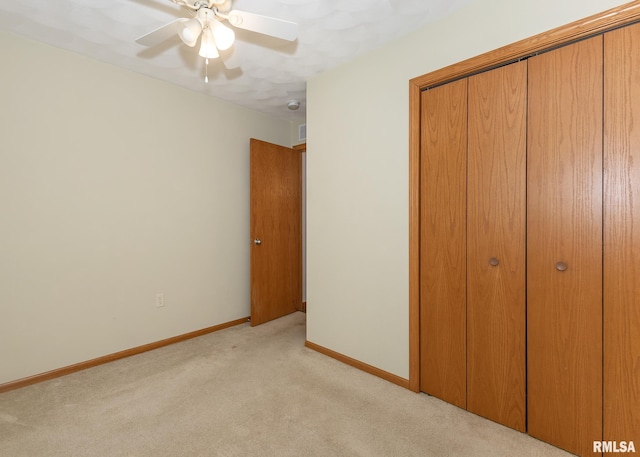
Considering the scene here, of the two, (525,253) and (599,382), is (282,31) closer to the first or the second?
(525,253)

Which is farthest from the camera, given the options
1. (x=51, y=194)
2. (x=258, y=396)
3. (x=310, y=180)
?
(x=310, y=180)

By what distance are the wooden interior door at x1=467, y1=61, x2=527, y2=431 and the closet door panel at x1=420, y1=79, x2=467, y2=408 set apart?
5 centimetres

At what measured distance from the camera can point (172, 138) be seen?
298 centimetres

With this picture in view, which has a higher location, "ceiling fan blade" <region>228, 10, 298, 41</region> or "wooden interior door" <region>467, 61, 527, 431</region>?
"ceiling fan blade" <region>228, 10, 298, 41</region>

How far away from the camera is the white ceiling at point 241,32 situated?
6.08 ft

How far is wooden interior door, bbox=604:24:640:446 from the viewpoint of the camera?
4.55 feet

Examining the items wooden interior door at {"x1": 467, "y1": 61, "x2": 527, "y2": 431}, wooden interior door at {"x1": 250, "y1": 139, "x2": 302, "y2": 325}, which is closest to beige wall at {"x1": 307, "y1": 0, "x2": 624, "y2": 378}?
wooden interior door at {"x1": 467, "y1": 61, "x2": 527, "y2": 431}

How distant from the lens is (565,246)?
156 cm

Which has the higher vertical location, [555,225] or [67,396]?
[555,225]

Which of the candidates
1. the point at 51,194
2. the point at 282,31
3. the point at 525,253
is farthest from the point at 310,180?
the point at 51,194

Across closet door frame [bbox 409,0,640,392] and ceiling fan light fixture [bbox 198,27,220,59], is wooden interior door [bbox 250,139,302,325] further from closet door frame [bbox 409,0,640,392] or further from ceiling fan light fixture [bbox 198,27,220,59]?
closet door frame [bbox 409,0,640,392]

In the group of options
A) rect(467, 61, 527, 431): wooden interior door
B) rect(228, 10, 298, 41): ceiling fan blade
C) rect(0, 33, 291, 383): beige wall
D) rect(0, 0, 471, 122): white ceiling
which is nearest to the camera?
rect(228, 10, 298, 41): ceiling fan blade

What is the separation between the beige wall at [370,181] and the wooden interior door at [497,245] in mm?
309

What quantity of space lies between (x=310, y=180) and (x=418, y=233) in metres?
1.17
